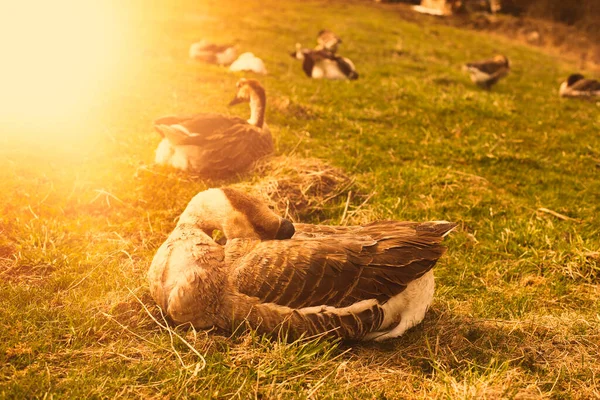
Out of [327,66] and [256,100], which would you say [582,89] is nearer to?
[327,66]

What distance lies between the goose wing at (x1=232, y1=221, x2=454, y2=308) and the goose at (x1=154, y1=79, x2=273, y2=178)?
3463 millimetres

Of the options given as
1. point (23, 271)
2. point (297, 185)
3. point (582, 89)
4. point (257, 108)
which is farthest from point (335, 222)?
point (582, 89)

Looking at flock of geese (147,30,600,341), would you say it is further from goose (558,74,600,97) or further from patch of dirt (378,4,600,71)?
patch of dirt (378,4,600,71)

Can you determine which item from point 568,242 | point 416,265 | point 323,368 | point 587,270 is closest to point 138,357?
point 323,368

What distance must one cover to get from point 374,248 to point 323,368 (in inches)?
45.4

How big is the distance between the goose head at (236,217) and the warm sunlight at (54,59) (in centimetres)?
511

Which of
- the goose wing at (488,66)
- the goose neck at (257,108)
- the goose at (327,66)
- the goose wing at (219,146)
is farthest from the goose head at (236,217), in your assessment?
the goose wing at (488,66)

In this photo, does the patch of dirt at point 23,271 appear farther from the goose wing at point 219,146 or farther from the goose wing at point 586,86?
the goose wing at point 586,86

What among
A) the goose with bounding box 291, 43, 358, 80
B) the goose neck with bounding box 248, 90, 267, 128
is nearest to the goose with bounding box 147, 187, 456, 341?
the goose neck with bounding box 248, 90, 267, 128

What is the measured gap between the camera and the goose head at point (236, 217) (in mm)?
4832

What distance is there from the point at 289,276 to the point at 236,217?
0.85 m

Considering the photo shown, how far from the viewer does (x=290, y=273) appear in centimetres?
448

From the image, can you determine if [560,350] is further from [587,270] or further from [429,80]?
[429,80]

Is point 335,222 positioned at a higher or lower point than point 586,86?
lower
